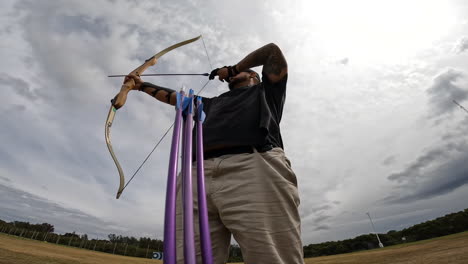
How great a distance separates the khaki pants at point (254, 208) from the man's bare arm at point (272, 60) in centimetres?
69

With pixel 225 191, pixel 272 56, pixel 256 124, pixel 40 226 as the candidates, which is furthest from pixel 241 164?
pixel 40 226

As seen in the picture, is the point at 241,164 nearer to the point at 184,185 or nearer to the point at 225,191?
the point at 225,191

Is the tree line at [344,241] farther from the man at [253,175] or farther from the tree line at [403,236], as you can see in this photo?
the man at [253,175]

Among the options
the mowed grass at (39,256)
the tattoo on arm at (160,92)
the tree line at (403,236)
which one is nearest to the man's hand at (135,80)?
the tattoo on arm at (160,92)

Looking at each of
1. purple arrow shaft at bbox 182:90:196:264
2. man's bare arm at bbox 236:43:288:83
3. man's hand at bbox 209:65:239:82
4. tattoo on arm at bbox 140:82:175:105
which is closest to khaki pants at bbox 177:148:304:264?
purple arrow shaft at bbox 182:90:196:264

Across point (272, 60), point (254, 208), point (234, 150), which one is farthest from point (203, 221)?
point (272, 60)

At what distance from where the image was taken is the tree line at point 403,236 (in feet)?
137

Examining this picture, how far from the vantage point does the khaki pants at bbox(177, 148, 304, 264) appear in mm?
1276

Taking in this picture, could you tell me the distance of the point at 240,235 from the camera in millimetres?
1343

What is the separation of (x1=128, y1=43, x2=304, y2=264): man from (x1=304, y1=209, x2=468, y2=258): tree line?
187 feet

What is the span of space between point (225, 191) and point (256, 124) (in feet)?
1.86

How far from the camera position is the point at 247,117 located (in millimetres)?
1781

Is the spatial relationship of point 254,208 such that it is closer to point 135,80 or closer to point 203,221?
point 203,221

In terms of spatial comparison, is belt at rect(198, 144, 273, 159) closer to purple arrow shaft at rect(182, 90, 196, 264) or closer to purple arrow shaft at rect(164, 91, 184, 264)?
purple arrow shaft at rect(182, 90, 196, 264)
